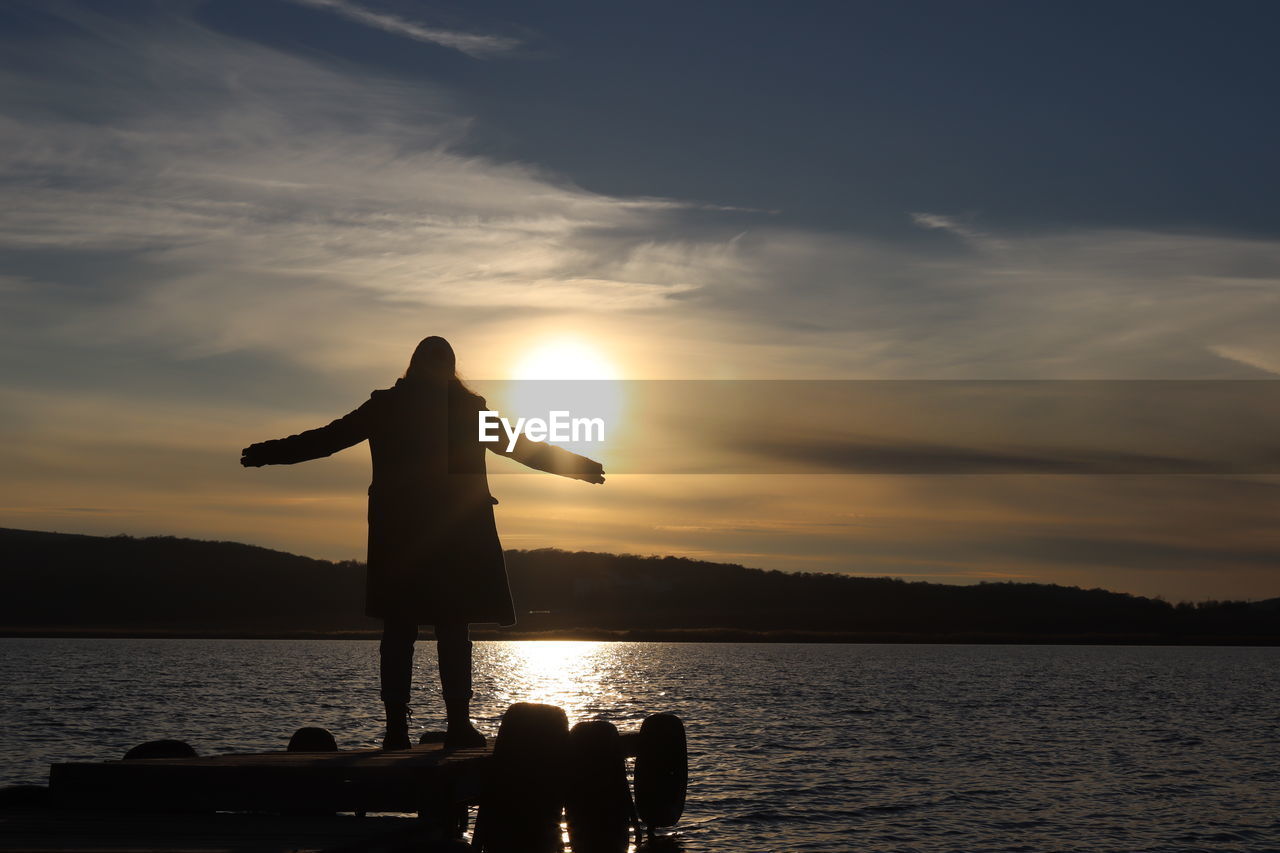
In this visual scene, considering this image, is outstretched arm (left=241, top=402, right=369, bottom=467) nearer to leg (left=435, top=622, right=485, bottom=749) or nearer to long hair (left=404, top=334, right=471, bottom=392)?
long hair (left=404, top=334, right=471, bottom=392)

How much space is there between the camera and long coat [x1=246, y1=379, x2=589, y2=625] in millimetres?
10547

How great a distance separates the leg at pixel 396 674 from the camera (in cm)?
1059

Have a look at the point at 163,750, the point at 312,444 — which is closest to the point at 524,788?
the point at 312,444

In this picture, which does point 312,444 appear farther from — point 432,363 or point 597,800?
point 597,800

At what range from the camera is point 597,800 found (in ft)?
39.3

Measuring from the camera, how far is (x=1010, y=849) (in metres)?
25.8

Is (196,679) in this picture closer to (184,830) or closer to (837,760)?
(837,760)

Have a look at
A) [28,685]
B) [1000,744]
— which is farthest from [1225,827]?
[28,685]

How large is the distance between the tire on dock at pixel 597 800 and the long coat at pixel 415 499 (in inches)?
91.2

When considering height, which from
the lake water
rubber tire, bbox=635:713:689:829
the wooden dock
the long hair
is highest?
the long hair

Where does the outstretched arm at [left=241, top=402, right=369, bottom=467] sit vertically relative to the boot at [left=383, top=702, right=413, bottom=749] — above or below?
above

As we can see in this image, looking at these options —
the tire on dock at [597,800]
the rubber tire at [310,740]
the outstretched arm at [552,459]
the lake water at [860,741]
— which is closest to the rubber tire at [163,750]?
the rubber tire at [310,740]

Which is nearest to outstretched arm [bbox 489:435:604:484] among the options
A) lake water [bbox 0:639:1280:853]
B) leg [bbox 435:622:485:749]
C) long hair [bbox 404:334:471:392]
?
long hair [bbox 404:334:471:392]

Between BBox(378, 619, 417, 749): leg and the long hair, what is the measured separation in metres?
2.12
